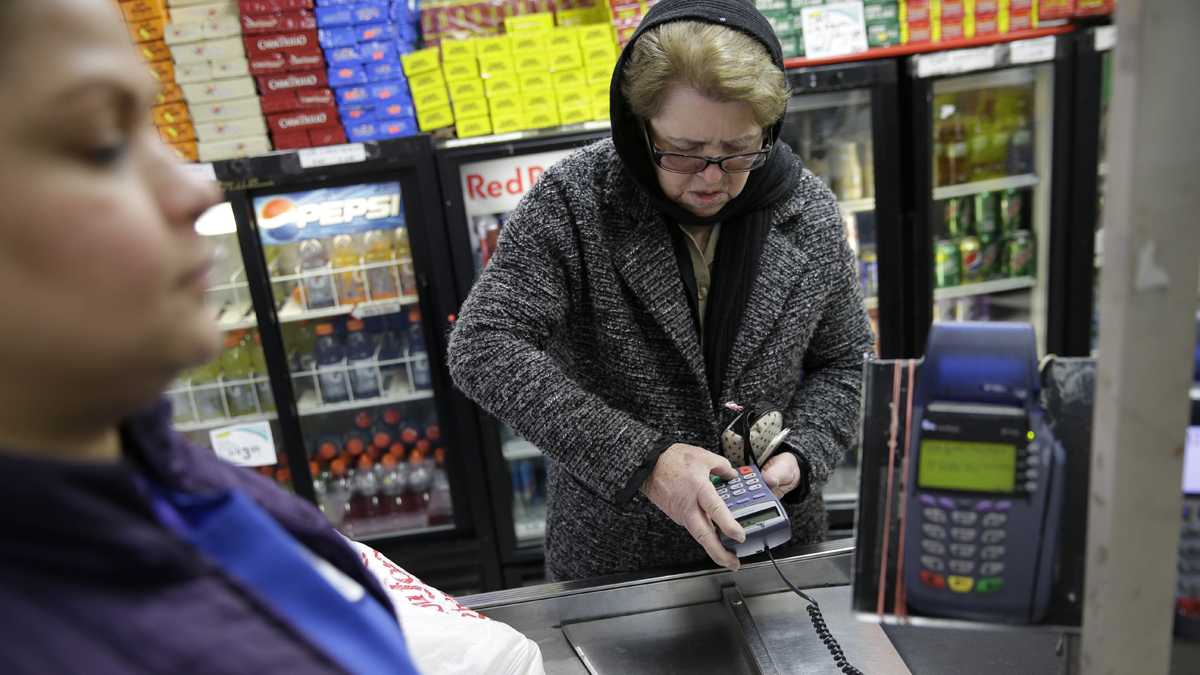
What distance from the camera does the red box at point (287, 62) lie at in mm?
2699

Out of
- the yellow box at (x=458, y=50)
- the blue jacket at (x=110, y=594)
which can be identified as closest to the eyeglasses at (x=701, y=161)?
the blue jacket at (x=110, y=594)

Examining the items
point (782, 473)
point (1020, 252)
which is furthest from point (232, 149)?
point (1020, 252)

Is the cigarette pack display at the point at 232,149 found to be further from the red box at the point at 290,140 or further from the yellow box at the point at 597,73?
the yellow box at the point at 597,73

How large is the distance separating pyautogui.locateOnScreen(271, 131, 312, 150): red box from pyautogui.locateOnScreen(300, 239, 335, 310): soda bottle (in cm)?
44

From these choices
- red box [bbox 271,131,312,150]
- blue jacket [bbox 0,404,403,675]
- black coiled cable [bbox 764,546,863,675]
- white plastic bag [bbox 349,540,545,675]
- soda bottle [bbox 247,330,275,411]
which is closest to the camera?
blue jacket [bbox 0,404,403,675]

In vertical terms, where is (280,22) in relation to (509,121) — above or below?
above

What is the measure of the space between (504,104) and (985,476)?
2.34 metres

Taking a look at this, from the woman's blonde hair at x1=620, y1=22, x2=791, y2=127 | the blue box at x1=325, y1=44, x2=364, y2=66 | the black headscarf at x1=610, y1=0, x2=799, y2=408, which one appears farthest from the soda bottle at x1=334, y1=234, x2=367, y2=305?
the woman's blonde hair at x1=620, y1=22, x2=791, y2=127

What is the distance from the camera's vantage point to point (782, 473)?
124 centimetres

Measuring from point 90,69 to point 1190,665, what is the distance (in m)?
0.95

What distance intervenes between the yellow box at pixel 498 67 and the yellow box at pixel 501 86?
0.02 metres

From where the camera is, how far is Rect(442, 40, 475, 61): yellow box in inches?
105

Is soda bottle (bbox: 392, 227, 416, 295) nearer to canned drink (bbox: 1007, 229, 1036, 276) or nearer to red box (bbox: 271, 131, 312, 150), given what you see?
red box (bbox: 271, 131, 312, 150)

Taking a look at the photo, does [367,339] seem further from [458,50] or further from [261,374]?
[458,50]
